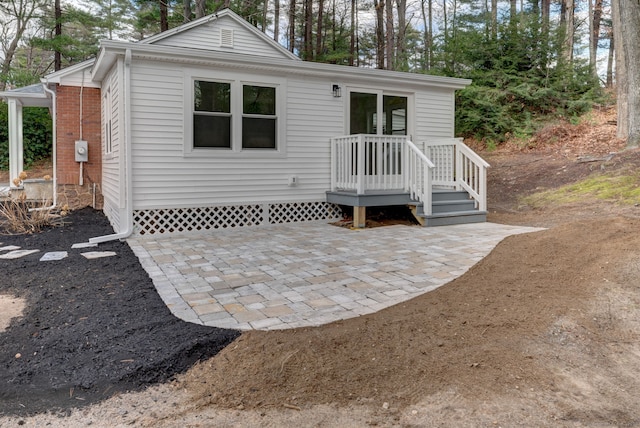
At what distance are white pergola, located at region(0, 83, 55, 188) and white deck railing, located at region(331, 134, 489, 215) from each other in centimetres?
636

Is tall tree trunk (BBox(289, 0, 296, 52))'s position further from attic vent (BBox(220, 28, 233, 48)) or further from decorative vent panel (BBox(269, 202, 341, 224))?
decorative vent panel (BBox(269, 202, 341, 224))

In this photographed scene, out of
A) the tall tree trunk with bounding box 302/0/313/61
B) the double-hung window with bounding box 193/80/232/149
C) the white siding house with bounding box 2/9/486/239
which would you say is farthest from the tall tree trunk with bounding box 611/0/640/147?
the tall tree trunk with bounding box 302/0/313/61

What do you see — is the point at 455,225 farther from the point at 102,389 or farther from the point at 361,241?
the point at 102,389

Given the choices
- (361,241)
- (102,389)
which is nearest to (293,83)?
(361,241)

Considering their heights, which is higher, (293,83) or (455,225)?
(293,83)

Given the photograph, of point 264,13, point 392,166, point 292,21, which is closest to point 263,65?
point 392,166

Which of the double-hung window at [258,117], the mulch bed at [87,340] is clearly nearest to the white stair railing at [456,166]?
the double-hung window at [258,117]

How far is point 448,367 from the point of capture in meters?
2.37

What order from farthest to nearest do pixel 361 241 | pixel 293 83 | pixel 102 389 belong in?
pixel 293 83 → pixel 361 241 → pixel 102 389

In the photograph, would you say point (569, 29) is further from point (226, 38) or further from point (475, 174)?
point (226, 38)

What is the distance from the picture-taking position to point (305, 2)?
1648 centimetres

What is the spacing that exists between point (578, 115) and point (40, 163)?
1815 cm

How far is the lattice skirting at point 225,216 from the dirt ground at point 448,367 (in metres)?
4.40

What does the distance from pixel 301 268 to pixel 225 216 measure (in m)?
3.13
